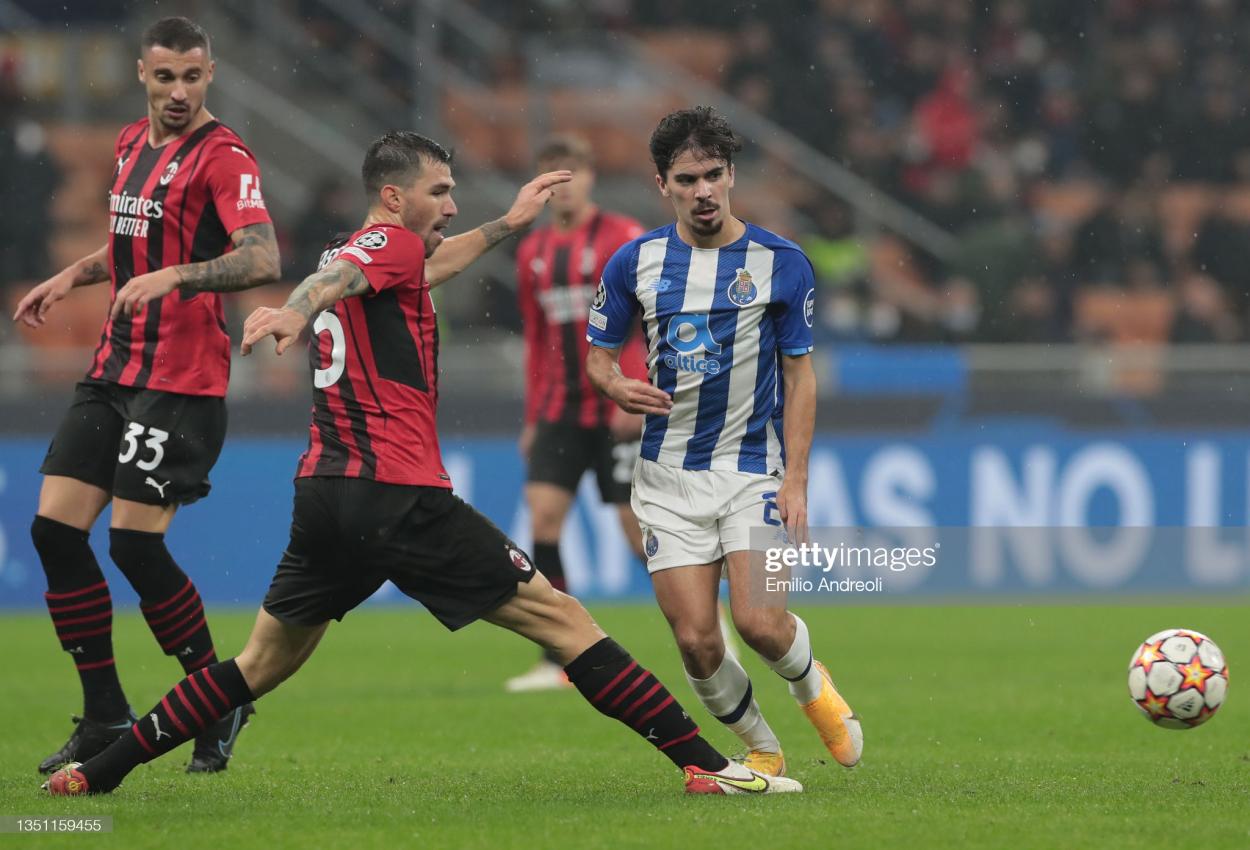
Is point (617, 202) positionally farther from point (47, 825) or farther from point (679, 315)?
point (47, 825)

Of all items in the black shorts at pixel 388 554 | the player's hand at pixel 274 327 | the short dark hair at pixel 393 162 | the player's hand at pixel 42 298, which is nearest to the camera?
the player's hand at pixel 274 327

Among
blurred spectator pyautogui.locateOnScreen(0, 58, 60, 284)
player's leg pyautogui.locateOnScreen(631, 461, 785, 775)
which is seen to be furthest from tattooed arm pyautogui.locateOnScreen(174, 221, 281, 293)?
blurred spectator pyautogui.locateOnScreen(0, 58, 60, 284)

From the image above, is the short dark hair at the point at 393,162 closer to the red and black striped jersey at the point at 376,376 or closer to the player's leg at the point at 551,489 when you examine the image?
the red and black striped jersey at the point at 376,376

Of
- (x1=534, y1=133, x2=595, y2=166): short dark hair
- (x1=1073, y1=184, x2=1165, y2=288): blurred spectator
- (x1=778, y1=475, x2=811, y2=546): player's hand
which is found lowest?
(x1=778, y1=475, x2=811, y2=546): player's hand

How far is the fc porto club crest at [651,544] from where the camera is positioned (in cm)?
557

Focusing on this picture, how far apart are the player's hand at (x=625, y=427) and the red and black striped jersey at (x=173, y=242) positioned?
274 centimetres

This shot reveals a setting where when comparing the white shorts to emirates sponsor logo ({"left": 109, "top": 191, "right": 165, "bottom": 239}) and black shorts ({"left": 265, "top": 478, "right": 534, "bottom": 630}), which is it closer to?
black shorts ({"left": 265, "top": 478, "right": 534, "bottom": 630})

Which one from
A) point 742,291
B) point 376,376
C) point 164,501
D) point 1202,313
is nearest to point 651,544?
point 742,291

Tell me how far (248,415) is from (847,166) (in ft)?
23.2

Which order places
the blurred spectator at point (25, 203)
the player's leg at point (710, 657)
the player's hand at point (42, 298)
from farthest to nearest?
the blurred spectator at point (25, 203), the player's hand at point (42, 298), the player's leg at point (710, 657)

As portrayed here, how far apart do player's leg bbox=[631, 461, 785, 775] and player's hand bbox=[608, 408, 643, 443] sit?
2707mm

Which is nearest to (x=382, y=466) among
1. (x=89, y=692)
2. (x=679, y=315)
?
(x=679, y=315)

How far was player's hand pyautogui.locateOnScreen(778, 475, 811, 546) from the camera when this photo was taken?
5438 mm

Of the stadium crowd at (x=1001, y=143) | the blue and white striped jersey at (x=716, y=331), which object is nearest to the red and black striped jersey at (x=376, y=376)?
the blue and white striped jersey at (x=716, y=331)
